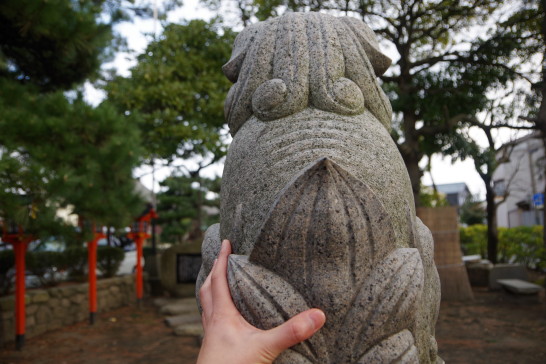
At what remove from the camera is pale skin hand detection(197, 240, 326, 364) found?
1279 millimetres

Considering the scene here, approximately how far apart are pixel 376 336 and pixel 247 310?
445mm

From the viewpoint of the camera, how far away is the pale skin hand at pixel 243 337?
1.28m

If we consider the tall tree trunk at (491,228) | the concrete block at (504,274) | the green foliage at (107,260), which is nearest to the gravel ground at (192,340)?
the concrete block at (504,274)

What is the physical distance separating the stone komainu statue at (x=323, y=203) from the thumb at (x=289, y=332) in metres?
0.16

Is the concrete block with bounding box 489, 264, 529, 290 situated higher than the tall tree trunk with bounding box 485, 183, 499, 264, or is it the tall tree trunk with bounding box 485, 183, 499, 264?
the tall tree trunk with bounding box 485, 183, 499, 264

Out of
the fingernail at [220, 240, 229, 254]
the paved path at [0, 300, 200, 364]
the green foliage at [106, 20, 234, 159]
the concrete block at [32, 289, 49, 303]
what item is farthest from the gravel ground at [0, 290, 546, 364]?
the fingernail at [220, 240, 229, 254]

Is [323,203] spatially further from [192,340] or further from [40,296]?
[40,296]

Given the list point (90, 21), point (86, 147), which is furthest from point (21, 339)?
point (90, 21)

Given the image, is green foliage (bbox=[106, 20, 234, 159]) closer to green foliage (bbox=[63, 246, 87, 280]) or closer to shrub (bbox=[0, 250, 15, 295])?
green foliage (bbox=[63, 246, 87, 280])

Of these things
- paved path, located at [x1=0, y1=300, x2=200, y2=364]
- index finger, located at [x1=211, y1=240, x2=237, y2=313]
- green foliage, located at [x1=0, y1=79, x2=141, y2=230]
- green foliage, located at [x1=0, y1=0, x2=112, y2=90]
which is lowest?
paved path, located at [x1=0, y1=300, x2=200, y2=364]

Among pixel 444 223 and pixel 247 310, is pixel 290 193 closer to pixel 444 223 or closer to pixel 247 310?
pixel 247 310

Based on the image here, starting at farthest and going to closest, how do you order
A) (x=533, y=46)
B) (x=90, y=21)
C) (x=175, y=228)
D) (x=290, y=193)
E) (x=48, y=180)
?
(x=175, y=228), (x=533, y=46), (x=90, y=21), (x=48, y=180), (x=290, y=193)

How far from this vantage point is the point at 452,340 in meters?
5.71

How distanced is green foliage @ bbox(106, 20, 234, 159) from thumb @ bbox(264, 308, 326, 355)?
21.1ft
